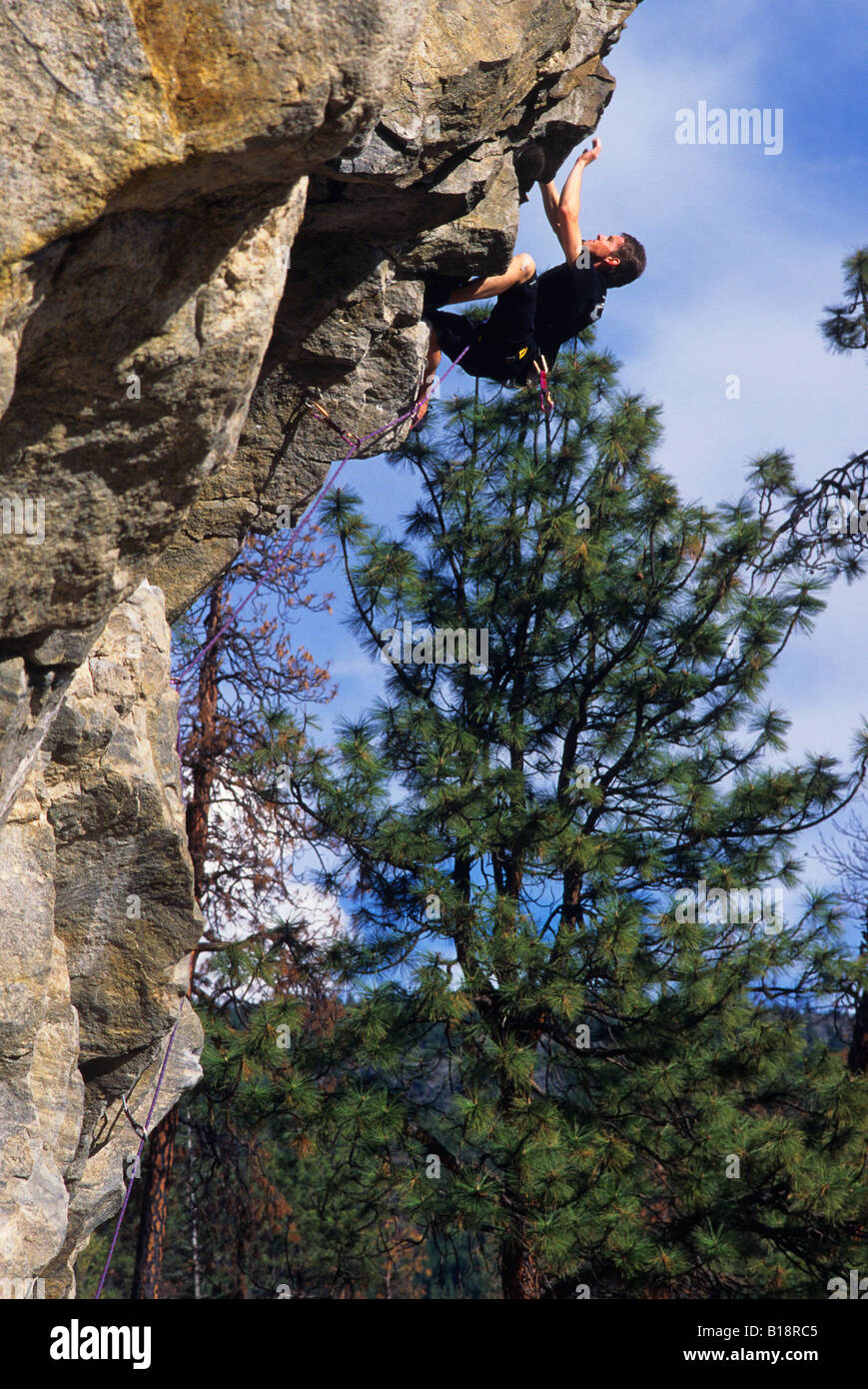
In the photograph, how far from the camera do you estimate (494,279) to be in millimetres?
5918

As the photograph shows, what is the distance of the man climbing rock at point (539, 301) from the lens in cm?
600

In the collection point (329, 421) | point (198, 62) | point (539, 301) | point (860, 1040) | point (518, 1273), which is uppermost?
point (539, 301)

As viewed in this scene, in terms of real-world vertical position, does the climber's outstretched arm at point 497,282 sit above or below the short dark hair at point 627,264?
below

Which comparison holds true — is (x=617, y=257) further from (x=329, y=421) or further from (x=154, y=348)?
(x=154, y=348)

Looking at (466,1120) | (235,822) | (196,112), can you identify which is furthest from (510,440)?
(196,112)

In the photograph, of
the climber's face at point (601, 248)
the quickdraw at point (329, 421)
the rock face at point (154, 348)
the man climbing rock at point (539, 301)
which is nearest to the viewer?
the rock face at point (154, 348)

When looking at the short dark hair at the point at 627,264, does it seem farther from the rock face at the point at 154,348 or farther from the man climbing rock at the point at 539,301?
the rock face at the point at 154,348

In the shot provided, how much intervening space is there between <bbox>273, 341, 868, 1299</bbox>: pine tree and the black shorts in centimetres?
249

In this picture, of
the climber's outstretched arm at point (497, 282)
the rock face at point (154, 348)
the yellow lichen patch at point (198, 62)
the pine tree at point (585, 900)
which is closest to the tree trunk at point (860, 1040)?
the pine tree at point (585, 900)

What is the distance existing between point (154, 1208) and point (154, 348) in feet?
28.5

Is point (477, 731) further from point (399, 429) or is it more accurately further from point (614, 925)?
point (399, 429)

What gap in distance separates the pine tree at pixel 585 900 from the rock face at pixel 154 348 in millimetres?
2001

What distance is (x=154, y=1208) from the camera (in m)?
9.80

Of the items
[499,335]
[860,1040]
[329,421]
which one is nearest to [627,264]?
[499,335]
